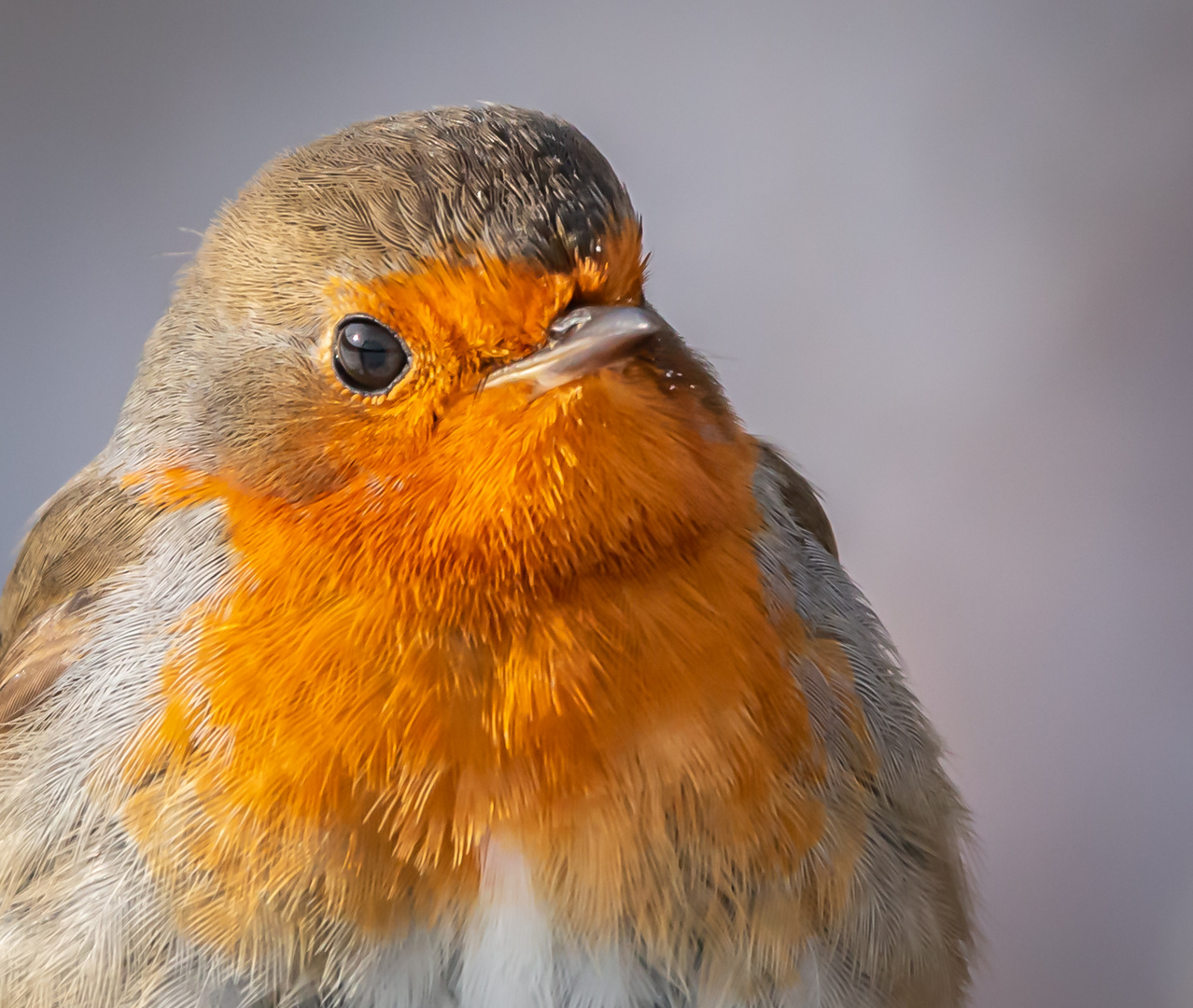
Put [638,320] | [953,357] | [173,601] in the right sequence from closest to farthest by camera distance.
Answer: [638,320] → [173,601] → [953,357]

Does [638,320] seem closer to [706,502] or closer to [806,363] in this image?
[706,502]

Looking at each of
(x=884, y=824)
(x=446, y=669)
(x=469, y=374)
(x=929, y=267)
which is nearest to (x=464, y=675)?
(x=446, y=669)

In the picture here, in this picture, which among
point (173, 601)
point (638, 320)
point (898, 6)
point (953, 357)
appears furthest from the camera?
point (953, 357)

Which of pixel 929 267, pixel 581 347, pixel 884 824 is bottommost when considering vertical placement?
pixel 884 824

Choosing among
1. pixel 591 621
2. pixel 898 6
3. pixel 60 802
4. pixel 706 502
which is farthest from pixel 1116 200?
pixel 60 802

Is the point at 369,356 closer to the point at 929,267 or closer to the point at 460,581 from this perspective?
the point at 460,581

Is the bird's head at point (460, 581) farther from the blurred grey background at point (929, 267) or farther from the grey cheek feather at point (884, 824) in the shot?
the blurred grey background at point (929, 267)

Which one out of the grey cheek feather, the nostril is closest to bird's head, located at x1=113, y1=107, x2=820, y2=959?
the nostril

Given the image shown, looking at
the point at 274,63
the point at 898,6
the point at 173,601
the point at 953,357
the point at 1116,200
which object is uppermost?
the point at 274,63
